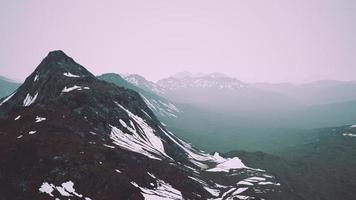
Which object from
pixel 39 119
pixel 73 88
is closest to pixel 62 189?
pixel 39 119

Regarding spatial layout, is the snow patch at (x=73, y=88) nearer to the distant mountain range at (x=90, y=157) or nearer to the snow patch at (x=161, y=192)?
the distant mountain range at (x=90, y=157)

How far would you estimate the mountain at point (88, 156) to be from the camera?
94.6 meters

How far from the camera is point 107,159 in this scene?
Answer: 11938cm

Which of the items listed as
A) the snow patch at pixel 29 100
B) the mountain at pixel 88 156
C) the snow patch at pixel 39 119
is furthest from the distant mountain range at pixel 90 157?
the snow patch at pixel 29 100

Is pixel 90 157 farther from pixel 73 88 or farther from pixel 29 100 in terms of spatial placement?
pixel 29 100

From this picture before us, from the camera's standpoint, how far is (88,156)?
11356 centimetres

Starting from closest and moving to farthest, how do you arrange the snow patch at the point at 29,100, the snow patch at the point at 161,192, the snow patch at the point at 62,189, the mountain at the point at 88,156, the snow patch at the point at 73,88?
the snow patch at the point at 62,189
the mountain at the point at 88,156
the snow patch at the point at 161,192
the snow patch at the point at 73,88
the snow patch at the point at 29,100

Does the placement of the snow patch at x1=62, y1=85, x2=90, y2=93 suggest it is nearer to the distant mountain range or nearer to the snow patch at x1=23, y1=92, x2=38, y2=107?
the distant mountain range

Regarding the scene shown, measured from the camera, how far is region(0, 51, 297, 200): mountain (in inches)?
3723

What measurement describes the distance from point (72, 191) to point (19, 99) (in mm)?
125083

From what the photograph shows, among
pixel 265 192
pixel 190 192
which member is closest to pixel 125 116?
pixel 190 192

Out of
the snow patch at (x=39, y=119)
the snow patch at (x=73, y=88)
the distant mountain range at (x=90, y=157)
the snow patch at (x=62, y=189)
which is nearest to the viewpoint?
the snow patch at (x=62, y=189)

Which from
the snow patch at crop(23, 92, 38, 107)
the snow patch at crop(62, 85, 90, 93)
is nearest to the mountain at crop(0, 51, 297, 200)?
the snow patch at crop(23, 92, 38, 107)

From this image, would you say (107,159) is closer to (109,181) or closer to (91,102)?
(109,181)
